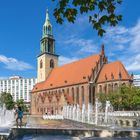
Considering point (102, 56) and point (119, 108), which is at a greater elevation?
point (102, 56)

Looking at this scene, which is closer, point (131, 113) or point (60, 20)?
Answer: point (60, 20)

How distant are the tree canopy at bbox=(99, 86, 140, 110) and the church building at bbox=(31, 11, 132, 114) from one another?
6.14 m

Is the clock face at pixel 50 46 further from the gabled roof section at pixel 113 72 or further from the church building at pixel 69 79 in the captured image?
the gabled roof section at pixel 113 72

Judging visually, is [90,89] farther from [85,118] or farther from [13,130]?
[13,130]

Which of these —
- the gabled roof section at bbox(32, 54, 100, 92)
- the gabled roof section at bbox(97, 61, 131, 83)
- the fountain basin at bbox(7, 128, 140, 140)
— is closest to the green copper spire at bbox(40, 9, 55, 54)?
the gabled roof section at bbox(32, 54, 100, 92)

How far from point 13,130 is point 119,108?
54.1m

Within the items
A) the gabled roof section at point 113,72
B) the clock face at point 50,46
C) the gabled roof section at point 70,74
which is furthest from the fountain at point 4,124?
the clock face at point 50,46

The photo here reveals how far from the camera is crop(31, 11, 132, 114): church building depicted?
7906 centimetres

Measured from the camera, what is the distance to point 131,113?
183 feet

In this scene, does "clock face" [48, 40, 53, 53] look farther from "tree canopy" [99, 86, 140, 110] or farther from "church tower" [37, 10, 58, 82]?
"tree canopy" [99, 86, 140, 110]

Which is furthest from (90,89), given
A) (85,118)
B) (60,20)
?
(60,20)

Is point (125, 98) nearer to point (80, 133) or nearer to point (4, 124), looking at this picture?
point (4, 124)

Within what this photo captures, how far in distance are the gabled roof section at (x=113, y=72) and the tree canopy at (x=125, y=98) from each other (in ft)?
21.2

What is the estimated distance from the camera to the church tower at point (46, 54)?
329 ft
